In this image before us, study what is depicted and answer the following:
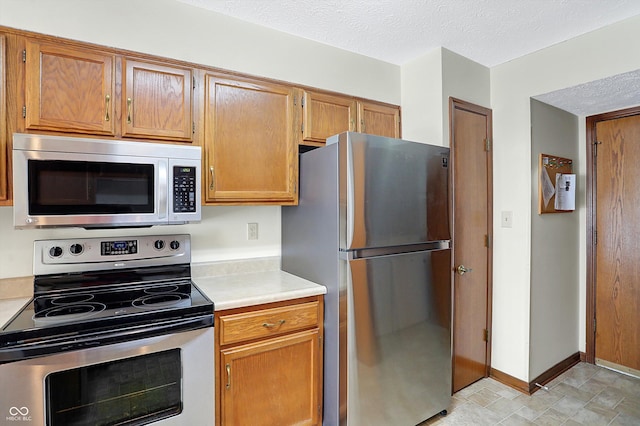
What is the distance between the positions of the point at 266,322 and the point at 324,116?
1329 millimetres

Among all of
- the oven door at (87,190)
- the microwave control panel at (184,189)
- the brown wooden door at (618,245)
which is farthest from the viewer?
the brown wooden door at (618,245)

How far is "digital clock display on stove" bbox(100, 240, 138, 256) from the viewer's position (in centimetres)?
178

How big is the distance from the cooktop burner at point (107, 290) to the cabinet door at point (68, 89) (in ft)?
1.92

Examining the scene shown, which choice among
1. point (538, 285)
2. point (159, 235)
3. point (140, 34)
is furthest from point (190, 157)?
point (538, 285)

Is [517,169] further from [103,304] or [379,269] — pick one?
[103,304]

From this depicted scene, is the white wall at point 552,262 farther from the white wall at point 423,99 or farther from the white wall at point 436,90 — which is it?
the white wall at point 423,99

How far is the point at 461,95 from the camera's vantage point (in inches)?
95.9

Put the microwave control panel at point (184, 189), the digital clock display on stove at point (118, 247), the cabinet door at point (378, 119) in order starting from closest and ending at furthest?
the microwave control panel at point (184, 189), the digital clock display on stove at point (118, 247), the cabinet door at point (378, 119)

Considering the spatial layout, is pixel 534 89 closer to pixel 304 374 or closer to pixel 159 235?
pixel 304 374

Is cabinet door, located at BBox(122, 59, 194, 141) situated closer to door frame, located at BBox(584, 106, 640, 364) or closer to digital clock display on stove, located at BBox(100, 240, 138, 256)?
digital clock display on stove, located at BBox(100, 240, 138, 256)

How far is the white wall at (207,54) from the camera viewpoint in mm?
1568

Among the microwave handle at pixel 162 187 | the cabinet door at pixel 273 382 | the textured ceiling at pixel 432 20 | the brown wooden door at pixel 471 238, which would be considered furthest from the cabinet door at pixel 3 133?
the brown wooden door at pixel 471 238

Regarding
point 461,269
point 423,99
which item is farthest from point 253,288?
point 423,99

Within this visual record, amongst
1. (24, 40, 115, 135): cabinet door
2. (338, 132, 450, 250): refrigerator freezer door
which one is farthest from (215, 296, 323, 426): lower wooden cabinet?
→ (24, 40, 115, 135): cabinet door
